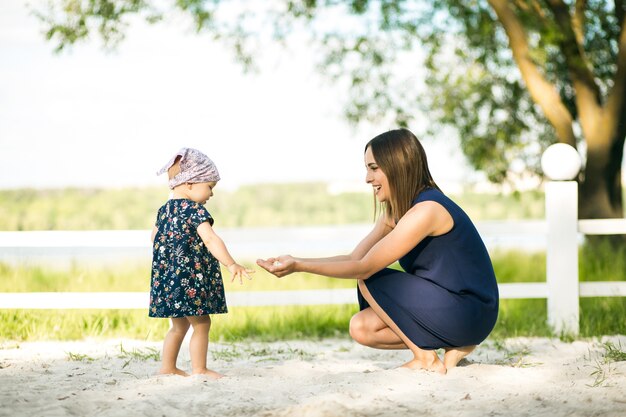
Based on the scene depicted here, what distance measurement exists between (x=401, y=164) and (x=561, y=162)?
8.50ft

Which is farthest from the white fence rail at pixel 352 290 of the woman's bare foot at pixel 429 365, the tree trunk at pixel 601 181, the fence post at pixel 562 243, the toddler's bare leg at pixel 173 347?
the tree trunk at pixel 601 181

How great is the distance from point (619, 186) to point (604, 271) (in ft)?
6.05

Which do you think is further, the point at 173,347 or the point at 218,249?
the point at 173,347

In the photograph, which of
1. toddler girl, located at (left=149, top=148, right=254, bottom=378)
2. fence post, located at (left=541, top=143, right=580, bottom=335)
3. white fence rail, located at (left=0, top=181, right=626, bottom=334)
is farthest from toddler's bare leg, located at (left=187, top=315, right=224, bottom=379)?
fence post, located at (left=541, top=143, right=580, bottom=335)

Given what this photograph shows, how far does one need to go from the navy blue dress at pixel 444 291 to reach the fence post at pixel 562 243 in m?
2.20

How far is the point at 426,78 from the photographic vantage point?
10992mm

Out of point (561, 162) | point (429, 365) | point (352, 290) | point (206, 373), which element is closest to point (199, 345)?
point (206, 373)

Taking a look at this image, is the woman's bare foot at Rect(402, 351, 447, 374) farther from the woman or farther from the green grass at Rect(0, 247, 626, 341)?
the green grass at Rect(0, 247, 626, 341)

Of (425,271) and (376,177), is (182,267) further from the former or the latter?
(425,271)

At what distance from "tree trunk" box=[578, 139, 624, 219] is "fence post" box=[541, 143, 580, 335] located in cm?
304

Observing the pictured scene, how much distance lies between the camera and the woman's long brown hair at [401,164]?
14.1 feet

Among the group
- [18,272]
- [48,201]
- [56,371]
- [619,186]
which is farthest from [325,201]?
[56,371]

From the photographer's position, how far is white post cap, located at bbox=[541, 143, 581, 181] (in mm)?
6395

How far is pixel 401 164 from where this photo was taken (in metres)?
4.30
